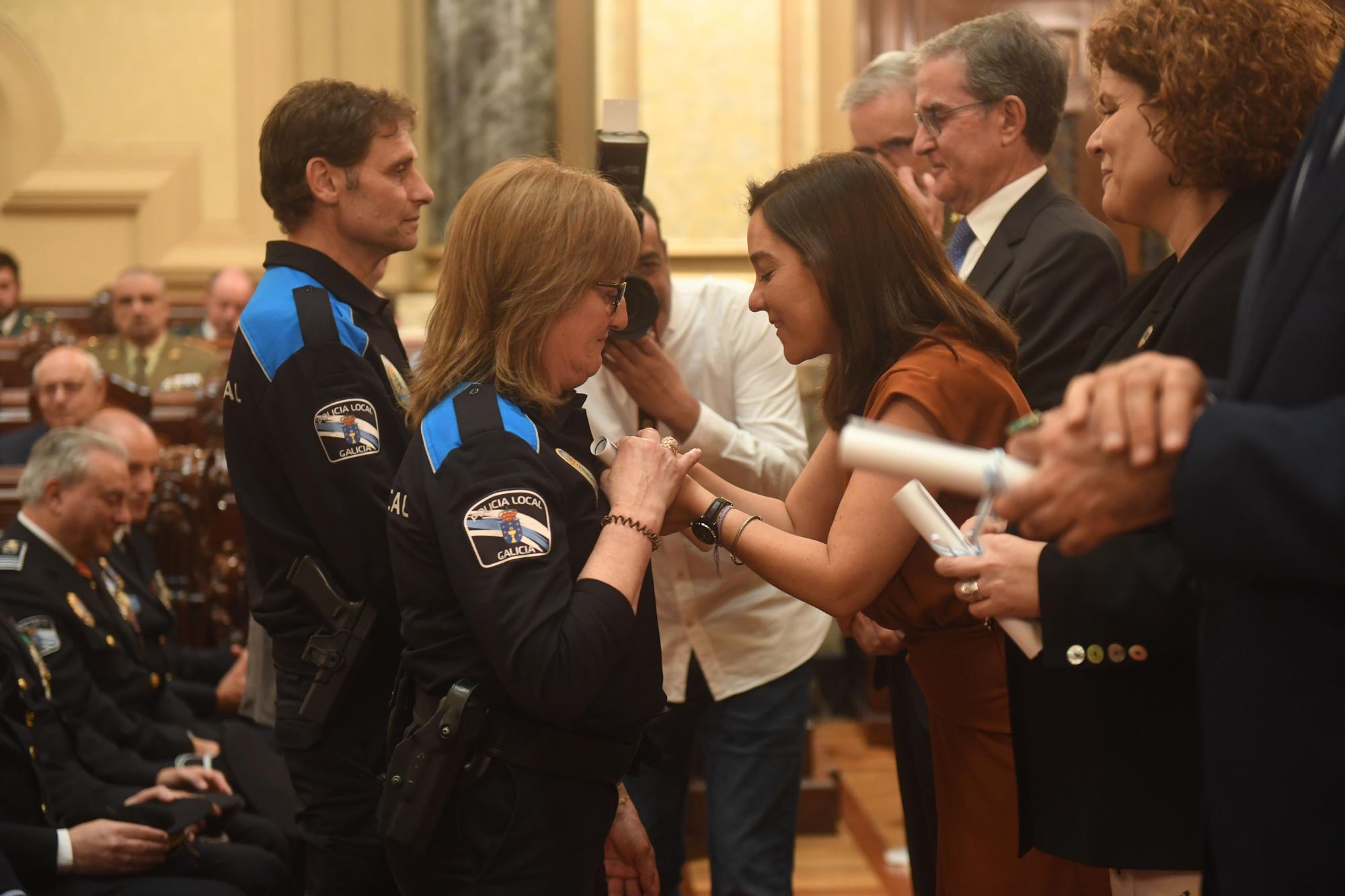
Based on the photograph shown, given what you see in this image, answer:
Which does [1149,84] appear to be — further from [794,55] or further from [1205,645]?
[794,55]

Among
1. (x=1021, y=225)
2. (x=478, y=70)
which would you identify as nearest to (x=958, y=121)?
(x=1021, y=225)

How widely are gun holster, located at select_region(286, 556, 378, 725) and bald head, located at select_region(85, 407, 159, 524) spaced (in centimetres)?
225

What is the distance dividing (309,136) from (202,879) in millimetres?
1549

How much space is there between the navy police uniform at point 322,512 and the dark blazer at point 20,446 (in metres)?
3.43

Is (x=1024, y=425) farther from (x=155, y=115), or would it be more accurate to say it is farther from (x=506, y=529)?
(x=155, y=115)

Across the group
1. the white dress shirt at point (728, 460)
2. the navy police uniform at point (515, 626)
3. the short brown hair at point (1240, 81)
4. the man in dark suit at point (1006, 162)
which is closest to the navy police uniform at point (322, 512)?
the navy police uniform at point (515, 626)

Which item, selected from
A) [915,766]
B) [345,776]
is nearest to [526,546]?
[345,776]

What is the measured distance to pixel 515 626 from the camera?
136cm

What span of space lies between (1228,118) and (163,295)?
5.85 metres

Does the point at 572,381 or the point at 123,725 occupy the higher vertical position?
the point at 572,381

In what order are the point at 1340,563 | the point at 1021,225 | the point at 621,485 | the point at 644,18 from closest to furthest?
the point at 1340,563, the point at 621,485, the point at 1021,225, the point at 644,18

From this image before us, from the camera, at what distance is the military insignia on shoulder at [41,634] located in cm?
304

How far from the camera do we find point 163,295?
20.8 ft

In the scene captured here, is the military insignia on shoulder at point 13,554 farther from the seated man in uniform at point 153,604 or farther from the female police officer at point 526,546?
the female police officer at point 526,546
